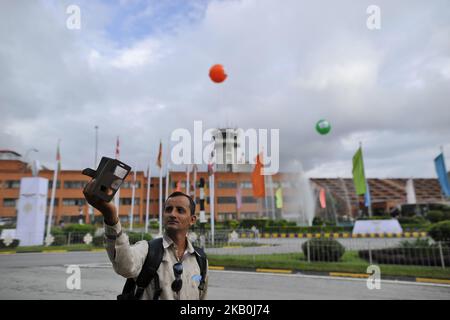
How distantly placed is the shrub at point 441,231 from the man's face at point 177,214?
14.2 meters

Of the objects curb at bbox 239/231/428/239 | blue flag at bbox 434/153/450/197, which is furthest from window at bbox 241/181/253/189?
blue flag at bbox 434/153/450/197

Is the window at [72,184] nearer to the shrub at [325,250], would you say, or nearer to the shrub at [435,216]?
the shrub at [325,250]

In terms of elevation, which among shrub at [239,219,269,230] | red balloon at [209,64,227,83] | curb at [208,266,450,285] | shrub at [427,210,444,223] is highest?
red balloon at [209,64,227,83]

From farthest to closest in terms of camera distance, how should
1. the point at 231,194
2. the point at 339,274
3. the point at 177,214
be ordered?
the point at 231,194, the point at 339,274, the point at 177,214

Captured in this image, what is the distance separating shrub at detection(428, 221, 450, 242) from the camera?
12.5 m

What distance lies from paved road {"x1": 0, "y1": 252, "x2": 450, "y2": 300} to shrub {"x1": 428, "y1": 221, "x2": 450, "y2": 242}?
5.27m

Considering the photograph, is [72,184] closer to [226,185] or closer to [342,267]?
[226,185]

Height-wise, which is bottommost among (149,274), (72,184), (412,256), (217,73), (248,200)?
(412,256)

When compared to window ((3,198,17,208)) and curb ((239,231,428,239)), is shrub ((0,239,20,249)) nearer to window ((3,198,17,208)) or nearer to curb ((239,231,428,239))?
curb ((239,231,428,239))

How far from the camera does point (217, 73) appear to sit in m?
12.2

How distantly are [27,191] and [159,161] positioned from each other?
921 centimetres

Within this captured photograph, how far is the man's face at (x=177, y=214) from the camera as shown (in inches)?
75.7

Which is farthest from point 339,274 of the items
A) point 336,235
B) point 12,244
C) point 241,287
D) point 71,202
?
point 71,202

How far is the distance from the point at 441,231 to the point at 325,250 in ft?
16.9
